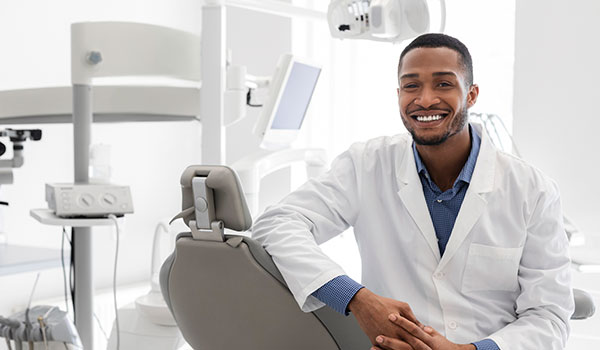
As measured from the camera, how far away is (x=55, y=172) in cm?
339

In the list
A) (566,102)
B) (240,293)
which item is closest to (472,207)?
(240,293)

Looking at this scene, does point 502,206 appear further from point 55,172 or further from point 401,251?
point 55,172

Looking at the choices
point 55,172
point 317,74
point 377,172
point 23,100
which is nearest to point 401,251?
point 377,172

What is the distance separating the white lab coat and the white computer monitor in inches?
30.5

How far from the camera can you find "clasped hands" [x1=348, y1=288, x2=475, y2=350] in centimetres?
136

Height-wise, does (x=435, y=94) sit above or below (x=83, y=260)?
above

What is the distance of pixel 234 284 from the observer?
4.75 feet

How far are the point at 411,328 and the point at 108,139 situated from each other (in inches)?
102

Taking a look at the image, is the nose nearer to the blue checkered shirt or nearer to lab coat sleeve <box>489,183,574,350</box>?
the blue checkered shirt

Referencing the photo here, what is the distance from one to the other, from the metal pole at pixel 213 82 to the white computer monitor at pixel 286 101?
27cm

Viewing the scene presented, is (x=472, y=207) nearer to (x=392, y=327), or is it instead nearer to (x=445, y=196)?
(x=445, y=196)

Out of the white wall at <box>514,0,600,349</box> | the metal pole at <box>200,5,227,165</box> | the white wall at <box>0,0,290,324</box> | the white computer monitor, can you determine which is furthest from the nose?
the white wall at <box>0,0,290,324</box>

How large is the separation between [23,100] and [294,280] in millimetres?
1385

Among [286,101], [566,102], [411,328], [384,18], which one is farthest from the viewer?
[566,102]
